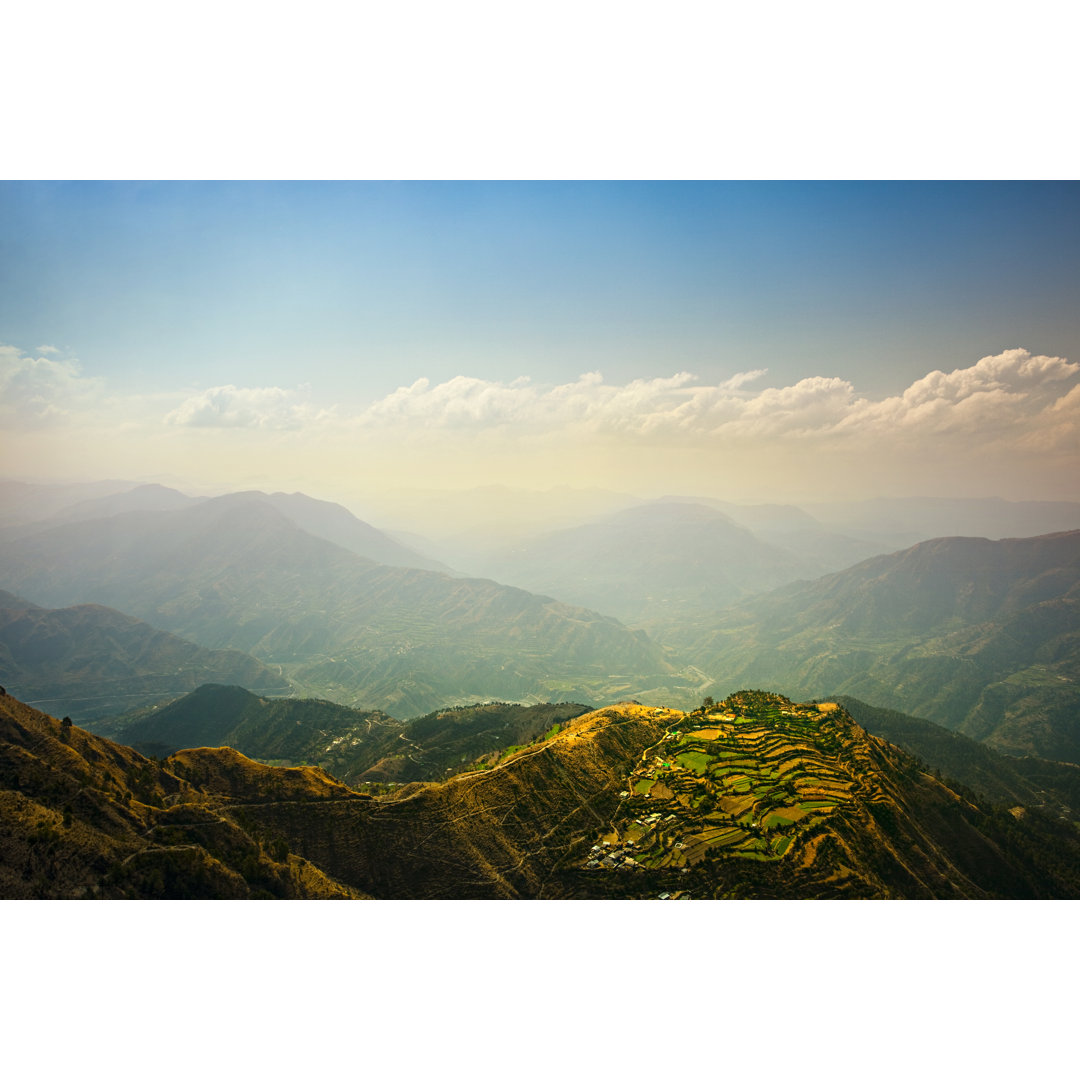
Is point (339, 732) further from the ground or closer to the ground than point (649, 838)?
closer to the ground

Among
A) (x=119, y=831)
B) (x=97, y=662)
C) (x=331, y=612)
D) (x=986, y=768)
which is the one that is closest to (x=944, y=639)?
(x=986, y=768)

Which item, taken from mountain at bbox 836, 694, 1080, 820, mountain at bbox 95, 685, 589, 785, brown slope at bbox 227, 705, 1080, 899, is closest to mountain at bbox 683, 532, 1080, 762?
mountain at bbox 836, 694, 1080, 820

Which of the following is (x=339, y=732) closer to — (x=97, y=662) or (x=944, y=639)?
(x=97, y=662)

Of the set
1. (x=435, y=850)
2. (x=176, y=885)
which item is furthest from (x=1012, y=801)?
(x=176, y=885)

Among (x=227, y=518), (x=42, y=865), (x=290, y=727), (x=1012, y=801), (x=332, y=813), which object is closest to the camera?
(x=42, y=865)

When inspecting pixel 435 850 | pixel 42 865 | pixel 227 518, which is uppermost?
pixel 227 518

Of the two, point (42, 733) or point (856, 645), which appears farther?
point (856, 645)

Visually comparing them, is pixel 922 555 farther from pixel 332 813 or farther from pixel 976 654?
pixel 332 813
